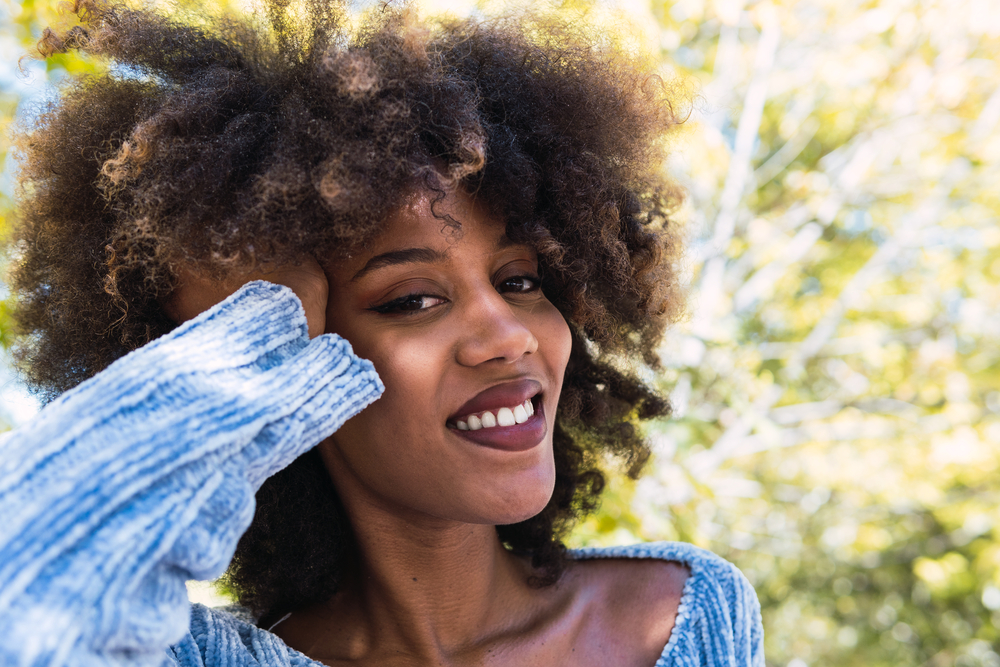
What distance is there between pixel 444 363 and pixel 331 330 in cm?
Result: 24

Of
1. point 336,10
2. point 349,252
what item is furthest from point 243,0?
point 349,252

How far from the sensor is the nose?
5.02ft

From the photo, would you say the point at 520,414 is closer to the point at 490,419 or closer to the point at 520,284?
the point at 490,419

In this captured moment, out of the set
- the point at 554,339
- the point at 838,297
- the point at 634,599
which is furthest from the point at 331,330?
the point at 838,297

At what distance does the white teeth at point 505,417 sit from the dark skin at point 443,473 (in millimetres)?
61

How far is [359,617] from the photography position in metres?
1.90

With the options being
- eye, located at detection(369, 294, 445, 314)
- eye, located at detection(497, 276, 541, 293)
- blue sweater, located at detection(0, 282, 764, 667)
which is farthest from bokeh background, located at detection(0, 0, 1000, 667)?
blue sweater, located at detection(0, 282, 764, 667)

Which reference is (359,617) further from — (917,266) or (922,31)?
(917,266)

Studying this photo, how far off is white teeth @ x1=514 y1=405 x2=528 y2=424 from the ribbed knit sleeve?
43 cm

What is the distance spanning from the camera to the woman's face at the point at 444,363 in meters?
1.53

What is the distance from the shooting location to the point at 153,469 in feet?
3.54

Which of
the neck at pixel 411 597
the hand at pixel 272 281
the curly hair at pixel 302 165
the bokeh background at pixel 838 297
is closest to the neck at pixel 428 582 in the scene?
the neck at pixel 411 597

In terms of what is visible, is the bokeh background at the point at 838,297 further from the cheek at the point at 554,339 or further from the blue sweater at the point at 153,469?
the blue sweater at the point at 153,469

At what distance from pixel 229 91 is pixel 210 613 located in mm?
1060
